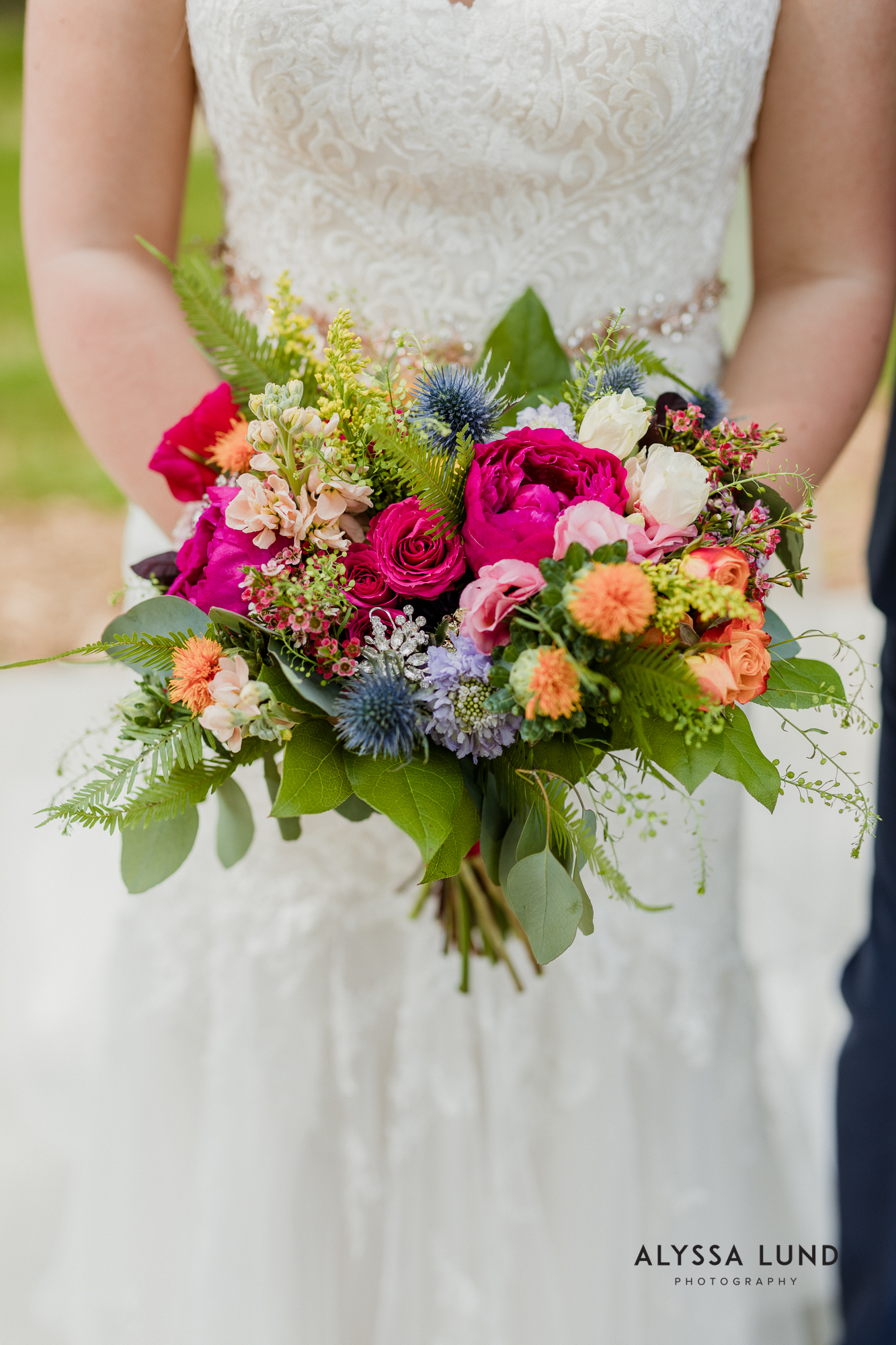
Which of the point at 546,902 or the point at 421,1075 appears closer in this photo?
the point at 546,902

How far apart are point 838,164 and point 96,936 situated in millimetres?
2002

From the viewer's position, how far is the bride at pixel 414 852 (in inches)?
41.3

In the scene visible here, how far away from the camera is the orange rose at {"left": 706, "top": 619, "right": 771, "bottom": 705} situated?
73 centimetres

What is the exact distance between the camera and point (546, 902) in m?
0.80

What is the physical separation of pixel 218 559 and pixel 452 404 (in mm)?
225

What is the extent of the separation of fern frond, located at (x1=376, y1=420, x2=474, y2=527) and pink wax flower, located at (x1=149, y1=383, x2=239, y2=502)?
0.72ft

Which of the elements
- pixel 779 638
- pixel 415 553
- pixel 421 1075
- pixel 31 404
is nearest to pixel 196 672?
pixel 415 553

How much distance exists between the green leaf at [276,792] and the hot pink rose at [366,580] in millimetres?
183

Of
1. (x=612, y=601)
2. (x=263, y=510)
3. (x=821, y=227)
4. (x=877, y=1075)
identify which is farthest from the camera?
(x=877, y=1075)

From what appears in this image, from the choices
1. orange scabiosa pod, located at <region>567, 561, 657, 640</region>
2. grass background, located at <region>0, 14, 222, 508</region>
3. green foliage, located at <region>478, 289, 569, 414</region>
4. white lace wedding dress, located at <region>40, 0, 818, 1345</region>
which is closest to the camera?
orange scabiosa pod, located at <region>567, 561, 657, 640</region>

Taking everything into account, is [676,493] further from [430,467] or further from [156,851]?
[156,851]

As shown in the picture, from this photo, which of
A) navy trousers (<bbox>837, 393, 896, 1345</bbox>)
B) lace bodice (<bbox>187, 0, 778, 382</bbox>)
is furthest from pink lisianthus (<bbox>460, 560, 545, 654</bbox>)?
navy trousers (<bbox>837, 393, 896, 1345</bbox>)

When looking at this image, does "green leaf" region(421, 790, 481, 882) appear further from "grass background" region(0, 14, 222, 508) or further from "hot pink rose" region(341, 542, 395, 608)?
"grass background" region(0, 14, 222, 508)

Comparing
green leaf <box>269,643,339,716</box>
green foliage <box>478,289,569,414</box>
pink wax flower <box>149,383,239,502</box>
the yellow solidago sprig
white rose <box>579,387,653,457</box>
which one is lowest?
green leaf <box>269,643,339,716</box>
